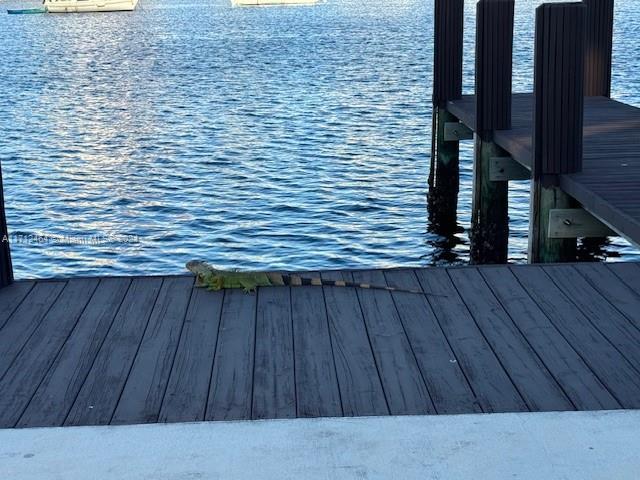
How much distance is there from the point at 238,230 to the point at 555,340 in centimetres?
1216

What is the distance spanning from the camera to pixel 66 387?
19.3ft

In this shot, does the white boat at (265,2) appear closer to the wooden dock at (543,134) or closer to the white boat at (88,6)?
the white boat at (88,6)

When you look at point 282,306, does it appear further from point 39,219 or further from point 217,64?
point 217,64

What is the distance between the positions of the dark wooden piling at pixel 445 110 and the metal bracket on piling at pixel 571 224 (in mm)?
6725

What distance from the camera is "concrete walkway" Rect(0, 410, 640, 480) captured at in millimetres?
4742

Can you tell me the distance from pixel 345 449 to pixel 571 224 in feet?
21.2

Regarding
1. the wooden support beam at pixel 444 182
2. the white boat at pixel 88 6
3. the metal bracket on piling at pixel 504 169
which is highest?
the metal bracket on piling at pixel 504 169

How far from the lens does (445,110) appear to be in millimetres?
17766

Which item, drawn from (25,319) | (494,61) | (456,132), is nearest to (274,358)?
(25,319)

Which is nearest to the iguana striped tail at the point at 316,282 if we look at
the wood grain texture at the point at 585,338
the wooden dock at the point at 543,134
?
the wood grain texture at the point at 585,338

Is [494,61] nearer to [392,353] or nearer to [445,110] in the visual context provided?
[445,110]

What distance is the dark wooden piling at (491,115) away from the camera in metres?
13.7

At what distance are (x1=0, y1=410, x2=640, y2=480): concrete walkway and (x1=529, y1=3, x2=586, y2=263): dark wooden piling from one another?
5.74 m

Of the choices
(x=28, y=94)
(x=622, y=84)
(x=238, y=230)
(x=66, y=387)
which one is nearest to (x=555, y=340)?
(x=66, y=387)
